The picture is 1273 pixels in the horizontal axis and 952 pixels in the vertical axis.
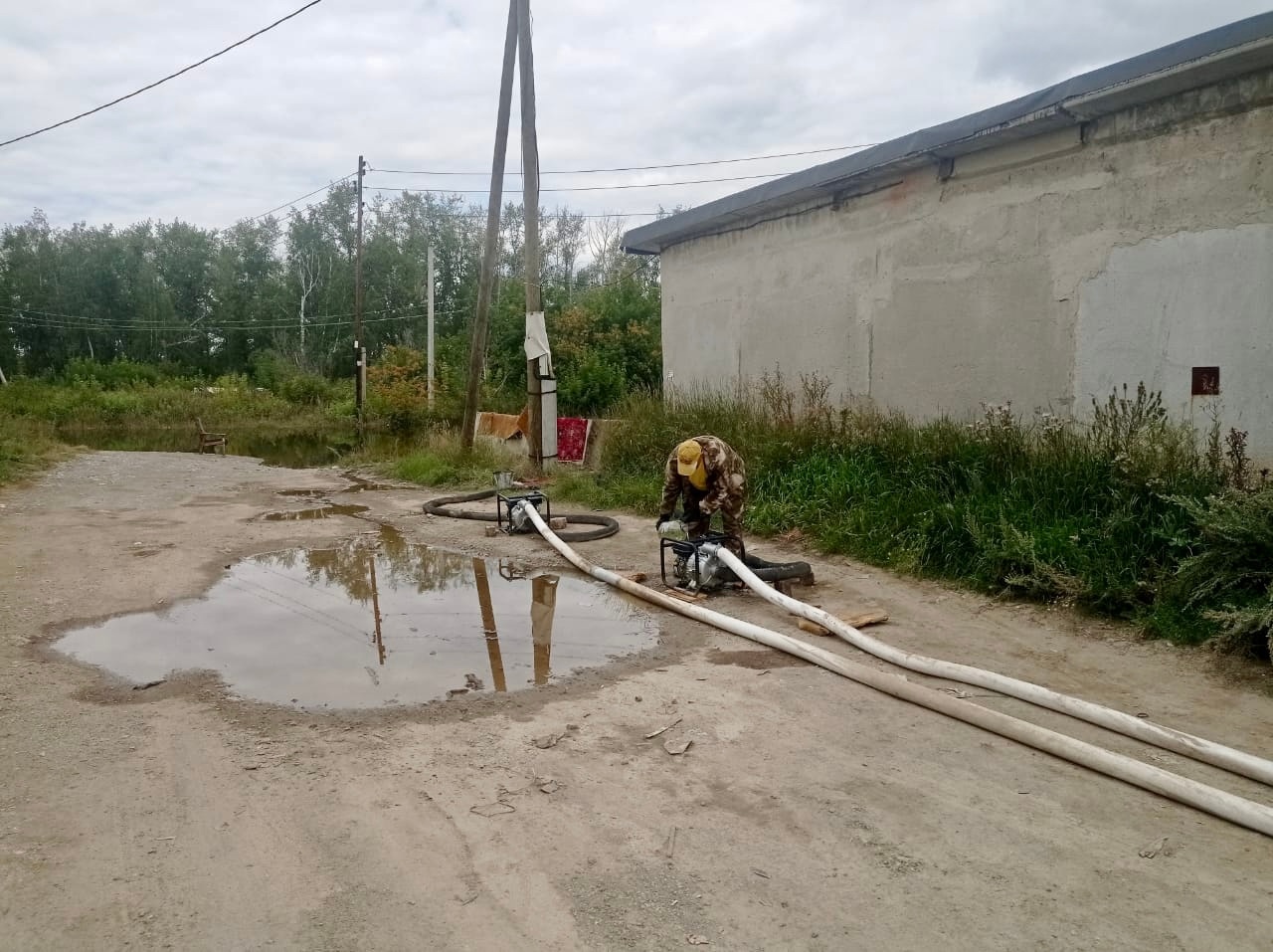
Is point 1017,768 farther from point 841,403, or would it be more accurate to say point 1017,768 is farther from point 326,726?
point 841,403

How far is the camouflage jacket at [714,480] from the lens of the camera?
23.6ft

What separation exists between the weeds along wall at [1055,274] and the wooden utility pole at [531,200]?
11.4ft

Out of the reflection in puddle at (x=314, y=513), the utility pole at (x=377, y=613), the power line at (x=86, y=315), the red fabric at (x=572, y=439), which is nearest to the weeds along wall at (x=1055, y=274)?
the red fabric at (x=572, y=439)

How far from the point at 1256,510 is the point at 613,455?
851 centimetres

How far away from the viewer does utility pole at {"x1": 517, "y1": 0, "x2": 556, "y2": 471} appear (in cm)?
1324

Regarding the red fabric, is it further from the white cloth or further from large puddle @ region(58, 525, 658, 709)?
large puddle @ region(58, 525, 658, 709)

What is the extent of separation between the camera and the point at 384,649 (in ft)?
18.8

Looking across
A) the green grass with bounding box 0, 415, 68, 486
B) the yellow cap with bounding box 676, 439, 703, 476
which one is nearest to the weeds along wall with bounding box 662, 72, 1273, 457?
the yellow cap with bounding box 676, 439, 703, 476

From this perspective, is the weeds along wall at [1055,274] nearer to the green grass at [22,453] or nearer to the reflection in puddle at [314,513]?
the reflection in puddle at [314,513]

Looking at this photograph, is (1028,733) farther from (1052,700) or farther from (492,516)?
(492,516)

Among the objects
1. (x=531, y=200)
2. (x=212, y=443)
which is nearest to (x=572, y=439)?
(x=531, y=200)

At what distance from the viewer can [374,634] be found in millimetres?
6141

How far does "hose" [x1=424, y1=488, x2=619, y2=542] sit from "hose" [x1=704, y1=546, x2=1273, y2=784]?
11.1 feet

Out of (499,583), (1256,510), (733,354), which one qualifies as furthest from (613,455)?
(1256,510)
